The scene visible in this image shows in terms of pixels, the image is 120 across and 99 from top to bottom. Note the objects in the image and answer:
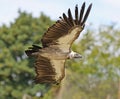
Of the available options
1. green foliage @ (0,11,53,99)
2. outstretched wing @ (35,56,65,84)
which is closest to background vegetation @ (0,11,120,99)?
green foliage @ (0,11,53,99)

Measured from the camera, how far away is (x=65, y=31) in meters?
12.3

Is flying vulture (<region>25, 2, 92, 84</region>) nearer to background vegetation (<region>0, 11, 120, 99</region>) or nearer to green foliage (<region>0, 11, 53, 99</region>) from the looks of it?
background vegetation (<region>0, 11, 120, 99</region>)

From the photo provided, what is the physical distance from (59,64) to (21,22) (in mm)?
32051

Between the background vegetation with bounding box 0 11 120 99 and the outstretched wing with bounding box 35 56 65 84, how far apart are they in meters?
13.4

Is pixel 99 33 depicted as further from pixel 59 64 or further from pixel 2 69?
pixel 59 64

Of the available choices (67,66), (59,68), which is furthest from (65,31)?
(67,66)

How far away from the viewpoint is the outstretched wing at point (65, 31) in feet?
39.5

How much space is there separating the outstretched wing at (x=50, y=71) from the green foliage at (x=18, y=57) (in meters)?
28.1

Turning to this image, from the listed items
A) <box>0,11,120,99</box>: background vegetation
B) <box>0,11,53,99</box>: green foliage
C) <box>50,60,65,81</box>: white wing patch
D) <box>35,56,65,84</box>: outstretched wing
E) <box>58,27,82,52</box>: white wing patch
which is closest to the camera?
<box>58,27,82,52</box>: white wing patch

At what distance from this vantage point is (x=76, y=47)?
35406 millimetres

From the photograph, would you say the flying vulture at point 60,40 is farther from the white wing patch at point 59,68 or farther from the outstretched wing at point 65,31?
the white wing patch at point 59,68

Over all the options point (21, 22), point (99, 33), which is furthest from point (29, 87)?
point (99, 33)

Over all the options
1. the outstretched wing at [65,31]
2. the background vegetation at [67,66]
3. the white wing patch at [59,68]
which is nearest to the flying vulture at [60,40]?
the outstretched wing at [65,31]

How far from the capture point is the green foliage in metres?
42.2
